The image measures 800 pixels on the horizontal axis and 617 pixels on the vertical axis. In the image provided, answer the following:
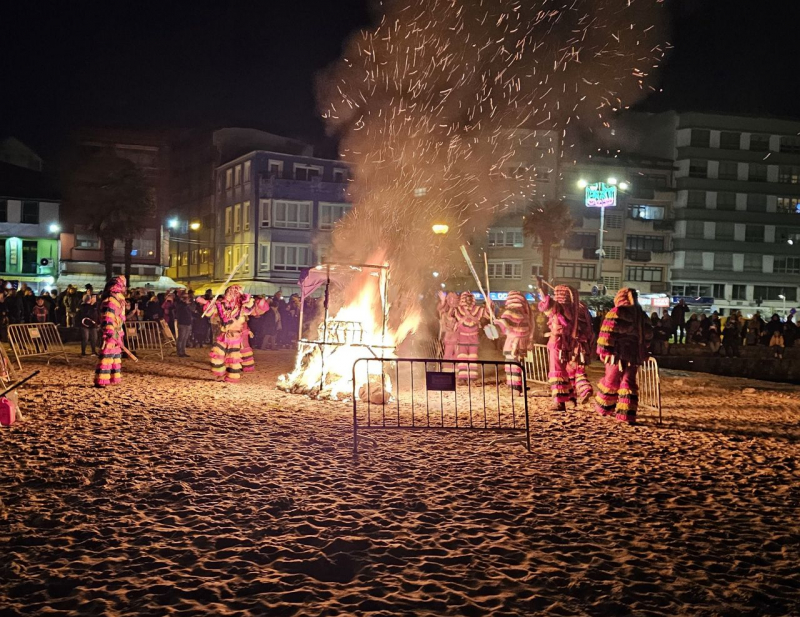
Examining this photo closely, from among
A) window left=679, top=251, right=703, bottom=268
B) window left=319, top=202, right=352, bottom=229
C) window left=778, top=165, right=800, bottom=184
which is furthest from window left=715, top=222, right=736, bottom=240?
window left=319, top=202, right=352, bottom=229

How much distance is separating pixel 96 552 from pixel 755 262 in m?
67.4

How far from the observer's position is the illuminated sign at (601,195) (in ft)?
151

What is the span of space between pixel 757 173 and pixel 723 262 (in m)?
8.66

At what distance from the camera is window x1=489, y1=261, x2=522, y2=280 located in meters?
57.4

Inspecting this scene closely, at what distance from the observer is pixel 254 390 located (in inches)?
530

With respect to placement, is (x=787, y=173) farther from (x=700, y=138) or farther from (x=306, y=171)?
(x=306, y=171)

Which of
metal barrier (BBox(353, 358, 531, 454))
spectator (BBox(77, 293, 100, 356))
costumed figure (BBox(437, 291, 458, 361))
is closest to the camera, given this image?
metal barrier (BBox(353, 358, 531, 454))

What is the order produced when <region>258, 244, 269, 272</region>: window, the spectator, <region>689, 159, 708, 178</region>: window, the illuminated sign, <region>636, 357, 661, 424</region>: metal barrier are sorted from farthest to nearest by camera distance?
<region>689, 159, 708, 178</region>: window, <region>258, 244, 269, 272</region>: window, the illuminated sign, the spectator, <region>636, 357, 661, 424</region>: metal barrier

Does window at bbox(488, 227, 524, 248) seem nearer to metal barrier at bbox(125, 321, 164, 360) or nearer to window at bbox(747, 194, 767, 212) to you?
window at bbox(747, 194, 767, 212)

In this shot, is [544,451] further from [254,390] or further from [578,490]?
[254,390]

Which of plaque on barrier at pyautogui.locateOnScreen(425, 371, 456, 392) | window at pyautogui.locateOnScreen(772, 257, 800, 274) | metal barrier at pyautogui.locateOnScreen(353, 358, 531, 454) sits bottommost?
metal barrier at pyautogui.locateOnScreen(353, 358, 531, 454)

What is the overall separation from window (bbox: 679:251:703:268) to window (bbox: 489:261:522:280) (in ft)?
51.8

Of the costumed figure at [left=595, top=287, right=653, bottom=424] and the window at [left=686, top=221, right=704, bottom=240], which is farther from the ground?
the window at [left=686, top=221, right=704, bottom=240]

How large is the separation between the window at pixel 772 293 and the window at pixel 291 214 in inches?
1562
